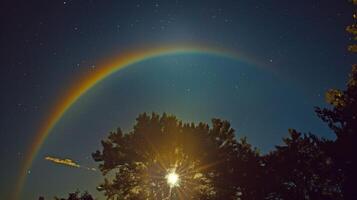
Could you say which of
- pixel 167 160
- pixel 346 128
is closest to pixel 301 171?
pixel 346 128

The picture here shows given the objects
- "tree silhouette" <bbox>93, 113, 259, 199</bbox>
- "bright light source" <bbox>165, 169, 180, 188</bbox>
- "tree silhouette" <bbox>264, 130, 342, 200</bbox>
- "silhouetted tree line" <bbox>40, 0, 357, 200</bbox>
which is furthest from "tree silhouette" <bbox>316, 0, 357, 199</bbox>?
"bright light source" <bbox>165, 169, 180, 188</bbox>

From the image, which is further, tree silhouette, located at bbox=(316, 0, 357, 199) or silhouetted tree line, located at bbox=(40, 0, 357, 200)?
silhouetted tree line, located at bbox=(40, 0, 357, 200)

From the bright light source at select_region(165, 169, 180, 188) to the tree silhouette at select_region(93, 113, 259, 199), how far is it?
11.2 inches

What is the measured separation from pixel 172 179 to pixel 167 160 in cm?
162

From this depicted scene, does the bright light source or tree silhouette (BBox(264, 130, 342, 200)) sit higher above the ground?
the bright light source

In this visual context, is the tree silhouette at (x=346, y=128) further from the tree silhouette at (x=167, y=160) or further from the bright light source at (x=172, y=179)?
the bright light source at (x=172, y=179)

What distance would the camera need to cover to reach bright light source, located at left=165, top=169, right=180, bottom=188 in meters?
26.8

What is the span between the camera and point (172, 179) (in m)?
26.9

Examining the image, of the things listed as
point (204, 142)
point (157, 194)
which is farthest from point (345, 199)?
point (157, 194)

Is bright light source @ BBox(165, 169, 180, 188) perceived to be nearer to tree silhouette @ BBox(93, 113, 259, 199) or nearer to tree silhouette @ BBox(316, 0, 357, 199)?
tree silhouette @ BBox(93, 113, 259, 199)

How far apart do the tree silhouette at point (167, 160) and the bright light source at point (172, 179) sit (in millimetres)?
283

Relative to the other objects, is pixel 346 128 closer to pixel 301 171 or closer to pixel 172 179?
pixel 301 171

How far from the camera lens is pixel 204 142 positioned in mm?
26297

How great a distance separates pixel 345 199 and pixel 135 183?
13.4 m
